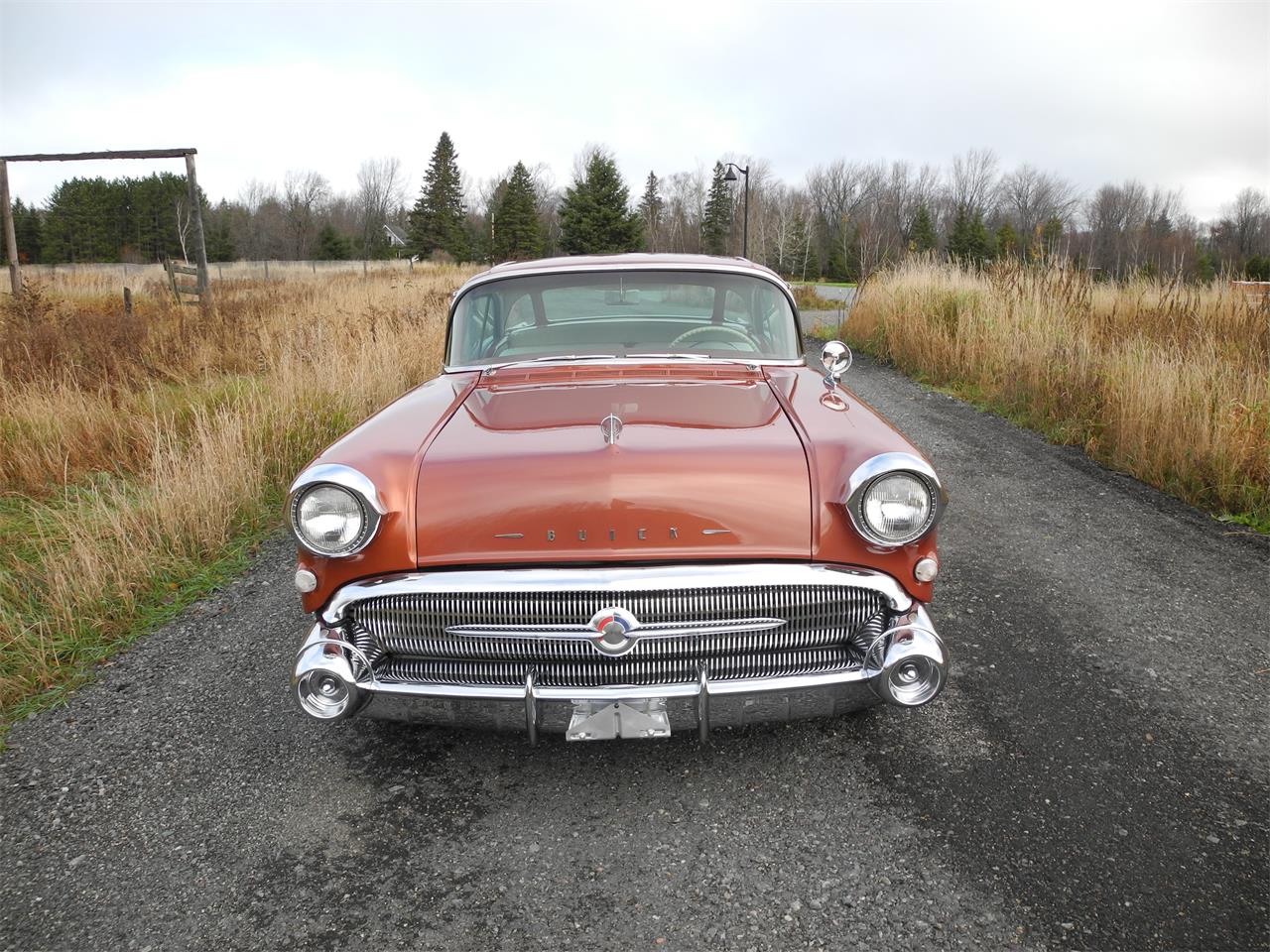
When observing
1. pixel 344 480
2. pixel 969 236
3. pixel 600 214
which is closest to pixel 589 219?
pixel 600 214

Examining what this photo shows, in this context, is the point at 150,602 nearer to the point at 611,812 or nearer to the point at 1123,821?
the point at 611,812

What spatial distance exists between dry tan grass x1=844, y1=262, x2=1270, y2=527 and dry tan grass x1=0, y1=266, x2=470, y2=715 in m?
5.45

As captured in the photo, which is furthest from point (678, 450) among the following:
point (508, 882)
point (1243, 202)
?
point (1243, 202)

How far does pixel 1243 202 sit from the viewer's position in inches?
2103

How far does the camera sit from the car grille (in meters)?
2.13

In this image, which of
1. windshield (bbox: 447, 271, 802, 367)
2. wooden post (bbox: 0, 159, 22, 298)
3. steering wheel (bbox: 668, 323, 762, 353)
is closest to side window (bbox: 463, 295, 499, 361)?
windshield (bbox: 447, 271, 802, 367)

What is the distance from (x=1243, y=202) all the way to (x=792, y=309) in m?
65.3

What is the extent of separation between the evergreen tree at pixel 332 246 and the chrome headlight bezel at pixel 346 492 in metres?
57.9

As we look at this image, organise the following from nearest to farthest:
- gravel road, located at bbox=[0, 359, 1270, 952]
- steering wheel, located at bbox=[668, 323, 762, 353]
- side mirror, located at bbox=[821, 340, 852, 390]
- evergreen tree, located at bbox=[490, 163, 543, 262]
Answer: gravel road, located at bbox=[0, 359, 1270, 952] < side mirror, located at bbox=[821, 340, 852, 390] < steering wheel, located at bbox=[668, 323, 762, 353] < evergreen tree, located at bbox=[490, 163, 543, 262]

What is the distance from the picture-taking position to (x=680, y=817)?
225 centimetres

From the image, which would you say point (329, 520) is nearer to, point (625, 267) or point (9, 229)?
point (625, 267)

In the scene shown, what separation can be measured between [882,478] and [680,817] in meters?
1.07

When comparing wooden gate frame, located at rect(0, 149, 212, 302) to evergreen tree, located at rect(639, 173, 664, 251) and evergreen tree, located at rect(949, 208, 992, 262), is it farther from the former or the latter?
evergreen tree, located at rect(949, 208, 992, 262)

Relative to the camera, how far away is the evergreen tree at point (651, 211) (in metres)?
50.0
